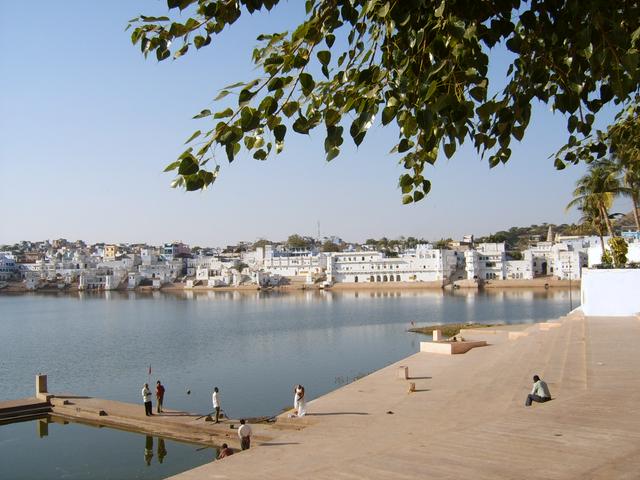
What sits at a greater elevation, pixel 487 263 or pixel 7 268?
pixel 7 268

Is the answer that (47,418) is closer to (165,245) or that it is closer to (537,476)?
(537,476)

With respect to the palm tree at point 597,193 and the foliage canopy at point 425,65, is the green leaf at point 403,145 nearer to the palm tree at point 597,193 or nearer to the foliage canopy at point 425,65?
the foliage canopy at point 425,65

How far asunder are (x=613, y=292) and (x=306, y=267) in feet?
276

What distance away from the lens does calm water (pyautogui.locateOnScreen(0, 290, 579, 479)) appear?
13.2 metres

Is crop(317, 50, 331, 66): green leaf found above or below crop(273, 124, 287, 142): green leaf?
above

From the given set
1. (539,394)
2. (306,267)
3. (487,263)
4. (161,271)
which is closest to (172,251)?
(161,271)

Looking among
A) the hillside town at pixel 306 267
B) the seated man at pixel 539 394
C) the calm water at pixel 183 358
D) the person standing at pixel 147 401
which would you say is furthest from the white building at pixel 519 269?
the seated man at pixel 539 394

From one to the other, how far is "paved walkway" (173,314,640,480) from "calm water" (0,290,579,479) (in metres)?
3.36

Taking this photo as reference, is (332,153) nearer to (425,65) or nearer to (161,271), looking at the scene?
(425,65)

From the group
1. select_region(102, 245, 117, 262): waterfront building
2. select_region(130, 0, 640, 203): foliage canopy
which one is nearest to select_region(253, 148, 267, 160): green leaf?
select_region(130, 0, 640, 203): foliage canopy

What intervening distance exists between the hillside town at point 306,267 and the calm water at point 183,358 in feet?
103

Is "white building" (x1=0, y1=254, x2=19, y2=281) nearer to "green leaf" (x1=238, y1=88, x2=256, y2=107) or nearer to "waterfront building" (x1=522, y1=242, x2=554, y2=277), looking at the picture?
"waterfront building" (x1=522, y1=242, x2=554, y2=277)

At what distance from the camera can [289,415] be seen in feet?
41.7

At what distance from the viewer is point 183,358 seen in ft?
91.8
